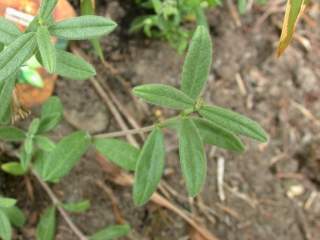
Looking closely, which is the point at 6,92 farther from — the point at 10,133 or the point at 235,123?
the point at 235,123

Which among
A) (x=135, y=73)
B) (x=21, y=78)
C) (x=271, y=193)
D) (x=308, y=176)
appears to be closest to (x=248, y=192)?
(x=271, y=193)

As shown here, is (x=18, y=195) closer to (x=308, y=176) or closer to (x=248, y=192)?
(x=248, y=192)

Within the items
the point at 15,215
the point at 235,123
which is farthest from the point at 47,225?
the point at 235,123

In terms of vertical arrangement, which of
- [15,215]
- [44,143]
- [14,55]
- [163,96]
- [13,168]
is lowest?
[15,215]

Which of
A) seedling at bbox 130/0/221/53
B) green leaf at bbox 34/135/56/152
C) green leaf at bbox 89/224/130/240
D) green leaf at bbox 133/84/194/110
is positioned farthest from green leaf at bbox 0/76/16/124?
seedling at bbox 130/0/221/53

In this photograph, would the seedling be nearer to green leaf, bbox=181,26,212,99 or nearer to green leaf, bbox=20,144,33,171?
green leaf, bbox=181,26,212,99

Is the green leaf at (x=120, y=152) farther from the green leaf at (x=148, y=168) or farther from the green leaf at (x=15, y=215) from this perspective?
the green leaf at (x=15, y=215)
